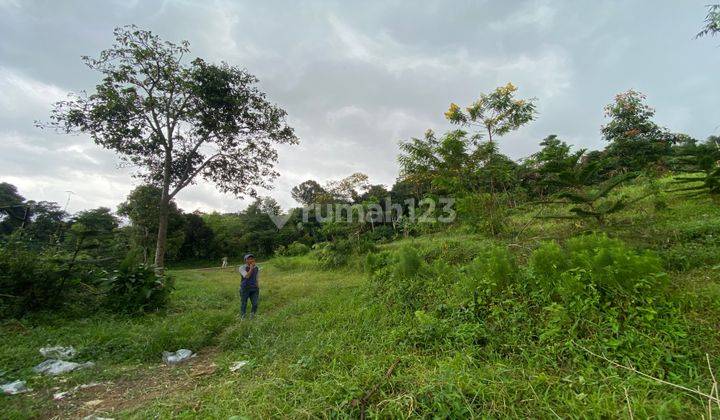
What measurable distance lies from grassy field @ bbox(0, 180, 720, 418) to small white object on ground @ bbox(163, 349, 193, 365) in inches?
4.0

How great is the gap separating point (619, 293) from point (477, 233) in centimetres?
468

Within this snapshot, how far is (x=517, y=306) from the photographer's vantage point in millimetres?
2994

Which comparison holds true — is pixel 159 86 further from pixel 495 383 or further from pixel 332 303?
pixel 495 383

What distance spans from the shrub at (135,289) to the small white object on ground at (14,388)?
2.99 metres

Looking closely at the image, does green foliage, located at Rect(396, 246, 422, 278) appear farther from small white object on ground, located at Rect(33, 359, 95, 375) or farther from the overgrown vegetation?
small white object on ground, located at Rect(33, 359, 95, 375)

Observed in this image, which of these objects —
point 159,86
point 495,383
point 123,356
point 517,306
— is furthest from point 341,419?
point 159,86

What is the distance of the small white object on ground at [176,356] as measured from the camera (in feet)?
11.6

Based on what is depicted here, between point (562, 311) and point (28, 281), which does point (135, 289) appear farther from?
point (562, 311)

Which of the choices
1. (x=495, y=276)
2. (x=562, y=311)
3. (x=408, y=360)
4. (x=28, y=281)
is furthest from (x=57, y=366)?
(x=562, y=311)

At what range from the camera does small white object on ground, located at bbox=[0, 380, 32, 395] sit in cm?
263

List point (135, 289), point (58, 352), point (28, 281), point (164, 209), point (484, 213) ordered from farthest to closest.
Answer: point (164, 209) < point (484, 213) < point (135, 289) < point (28, 281) < point (58, 352)

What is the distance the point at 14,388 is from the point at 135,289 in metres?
3.43

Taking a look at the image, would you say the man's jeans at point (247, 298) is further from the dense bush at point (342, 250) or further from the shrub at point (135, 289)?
the dense bush at point (342, 250)

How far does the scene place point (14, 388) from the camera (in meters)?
2.69
